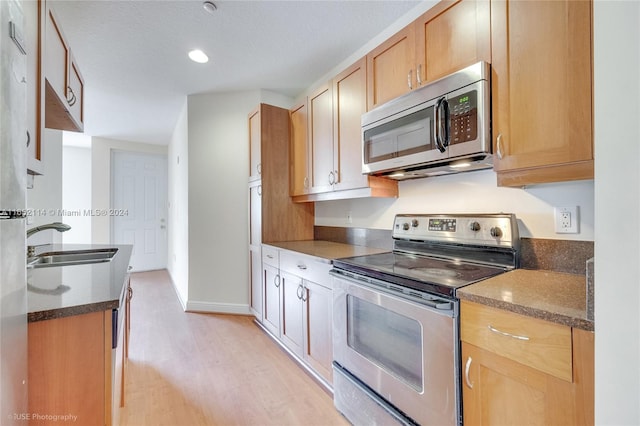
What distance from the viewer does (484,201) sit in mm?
1567

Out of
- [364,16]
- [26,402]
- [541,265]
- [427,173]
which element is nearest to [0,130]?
[26,402]

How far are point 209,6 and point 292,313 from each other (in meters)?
2.21

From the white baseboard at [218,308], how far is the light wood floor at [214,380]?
0.53ft

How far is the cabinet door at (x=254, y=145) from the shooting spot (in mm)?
2785

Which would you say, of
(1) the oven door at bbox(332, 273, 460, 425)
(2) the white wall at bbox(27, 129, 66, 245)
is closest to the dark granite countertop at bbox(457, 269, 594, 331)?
(1) the oven door at bbox(332, 273, 460, 425)

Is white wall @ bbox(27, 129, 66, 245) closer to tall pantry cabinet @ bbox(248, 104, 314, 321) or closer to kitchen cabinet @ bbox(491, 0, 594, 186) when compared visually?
tall pantry cabinet @ bbox(248, 104, 314, 321)

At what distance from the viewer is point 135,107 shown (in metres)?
3.64

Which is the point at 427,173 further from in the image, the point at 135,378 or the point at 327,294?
the point at 135,378

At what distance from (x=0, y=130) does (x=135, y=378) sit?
196 cm

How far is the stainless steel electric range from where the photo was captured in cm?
111

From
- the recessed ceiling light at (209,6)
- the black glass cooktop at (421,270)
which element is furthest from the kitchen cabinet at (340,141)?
the recessed ceiling light at (209,6)

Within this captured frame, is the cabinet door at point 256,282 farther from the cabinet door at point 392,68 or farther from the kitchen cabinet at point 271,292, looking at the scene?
the cabinet door at point 392,68

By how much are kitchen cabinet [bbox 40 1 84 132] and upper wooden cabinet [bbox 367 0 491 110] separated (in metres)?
1.68

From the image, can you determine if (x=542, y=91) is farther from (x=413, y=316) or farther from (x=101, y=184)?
(x=101, y=184)
